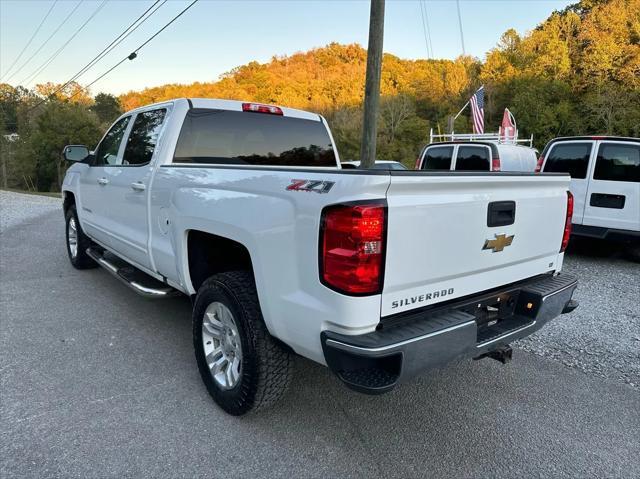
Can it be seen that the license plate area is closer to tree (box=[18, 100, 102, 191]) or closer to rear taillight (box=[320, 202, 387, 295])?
rear taillight (box=[320, 202, 387, 295])

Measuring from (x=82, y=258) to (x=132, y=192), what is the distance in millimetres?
2732

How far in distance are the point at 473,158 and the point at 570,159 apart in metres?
2.36

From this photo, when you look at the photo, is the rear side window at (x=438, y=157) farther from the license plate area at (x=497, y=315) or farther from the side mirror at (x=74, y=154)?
the license plate area at (x=497, y=315)

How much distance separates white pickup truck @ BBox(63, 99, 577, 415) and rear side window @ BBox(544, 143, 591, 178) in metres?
5.12

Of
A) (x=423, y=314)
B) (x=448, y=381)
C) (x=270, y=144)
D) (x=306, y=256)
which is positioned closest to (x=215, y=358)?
(x=306, y=256)

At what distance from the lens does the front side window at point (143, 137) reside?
153 inches

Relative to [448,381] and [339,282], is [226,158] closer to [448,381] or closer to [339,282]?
[339,282]

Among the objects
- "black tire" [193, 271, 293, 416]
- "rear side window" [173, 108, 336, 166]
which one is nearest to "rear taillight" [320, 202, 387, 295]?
"black tire" [193, 271, 293, 416]

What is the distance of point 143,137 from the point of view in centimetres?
414

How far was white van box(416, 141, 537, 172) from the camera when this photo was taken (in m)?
9.55

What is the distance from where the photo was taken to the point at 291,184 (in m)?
2.29

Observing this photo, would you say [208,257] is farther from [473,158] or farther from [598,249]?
[473,158]

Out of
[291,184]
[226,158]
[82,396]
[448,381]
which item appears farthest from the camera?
[226,158]

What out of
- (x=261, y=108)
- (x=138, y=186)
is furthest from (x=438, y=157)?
(x=138, y=186)
